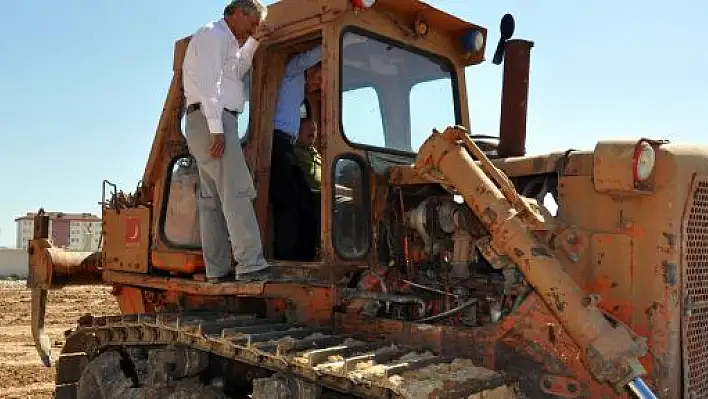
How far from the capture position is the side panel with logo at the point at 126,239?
17.2ft

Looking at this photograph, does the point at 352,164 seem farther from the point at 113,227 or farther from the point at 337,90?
the point at 113,227

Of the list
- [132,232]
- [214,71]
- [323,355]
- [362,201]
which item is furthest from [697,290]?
[132,232]

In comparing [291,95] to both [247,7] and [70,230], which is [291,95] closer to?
[247,7]

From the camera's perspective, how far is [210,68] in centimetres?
448

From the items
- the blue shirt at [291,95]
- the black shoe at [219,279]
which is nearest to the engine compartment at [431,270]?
the black shoe at [219,279]

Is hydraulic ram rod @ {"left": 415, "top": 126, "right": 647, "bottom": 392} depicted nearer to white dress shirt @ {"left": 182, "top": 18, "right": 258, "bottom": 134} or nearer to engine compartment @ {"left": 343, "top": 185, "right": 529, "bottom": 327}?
engine compartment @ {"left": 343, "top": 185, "right": 529, "bottom": 327}

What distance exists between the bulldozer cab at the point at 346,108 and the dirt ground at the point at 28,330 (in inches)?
157

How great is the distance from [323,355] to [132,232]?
2.45m

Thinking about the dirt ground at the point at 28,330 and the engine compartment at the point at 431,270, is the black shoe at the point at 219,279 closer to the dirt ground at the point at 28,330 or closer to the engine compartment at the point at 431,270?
the engine compartment at the point at 431,270

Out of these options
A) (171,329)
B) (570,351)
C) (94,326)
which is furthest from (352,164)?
(94,326)

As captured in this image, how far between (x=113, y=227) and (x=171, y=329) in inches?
64.5

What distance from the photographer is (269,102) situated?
4.94 m

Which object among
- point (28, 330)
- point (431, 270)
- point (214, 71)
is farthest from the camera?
point (28, 330)

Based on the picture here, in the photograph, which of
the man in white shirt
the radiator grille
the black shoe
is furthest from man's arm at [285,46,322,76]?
the radiator grille
